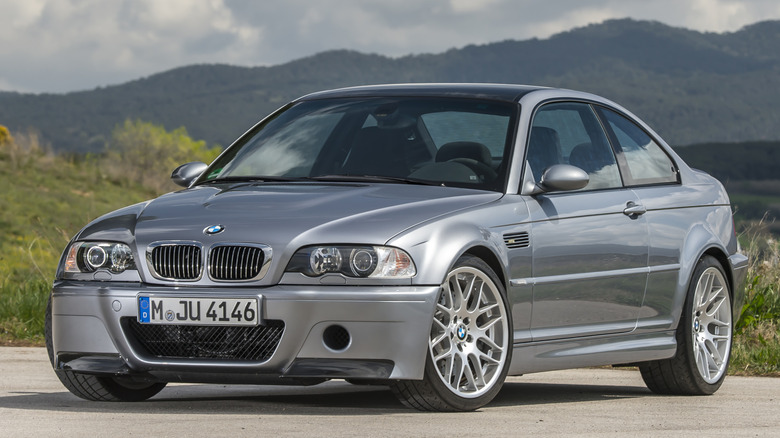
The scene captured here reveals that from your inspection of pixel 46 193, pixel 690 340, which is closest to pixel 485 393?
pixel 690 340

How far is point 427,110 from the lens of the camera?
7547 mm

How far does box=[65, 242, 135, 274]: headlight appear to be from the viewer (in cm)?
640

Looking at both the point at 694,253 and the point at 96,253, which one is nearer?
the point at 96,253

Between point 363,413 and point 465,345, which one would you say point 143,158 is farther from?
point 465,345

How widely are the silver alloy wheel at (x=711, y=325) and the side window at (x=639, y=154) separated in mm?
664

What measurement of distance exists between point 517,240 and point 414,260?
0.90m

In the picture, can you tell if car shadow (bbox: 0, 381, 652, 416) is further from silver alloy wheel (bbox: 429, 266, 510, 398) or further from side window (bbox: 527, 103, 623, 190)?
side window (bbox: 527, 103, 623, 190)

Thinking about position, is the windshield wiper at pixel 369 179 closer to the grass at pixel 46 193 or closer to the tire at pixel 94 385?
the tire at pixel 94 385

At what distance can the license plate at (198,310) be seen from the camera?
237 inches

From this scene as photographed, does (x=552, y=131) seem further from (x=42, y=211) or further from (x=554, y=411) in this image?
(x=42, y=211)

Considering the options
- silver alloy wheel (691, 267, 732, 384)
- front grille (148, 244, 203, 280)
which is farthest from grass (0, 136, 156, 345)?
front grille (148, 244, 203, 280)

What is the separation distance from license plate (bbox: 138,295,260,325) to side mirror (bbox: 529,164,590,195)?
70.0 inches

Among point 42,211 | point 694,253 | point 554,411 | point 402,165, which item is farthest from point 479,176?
point 42,211

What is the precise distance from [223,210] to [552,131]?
2.10 metres
